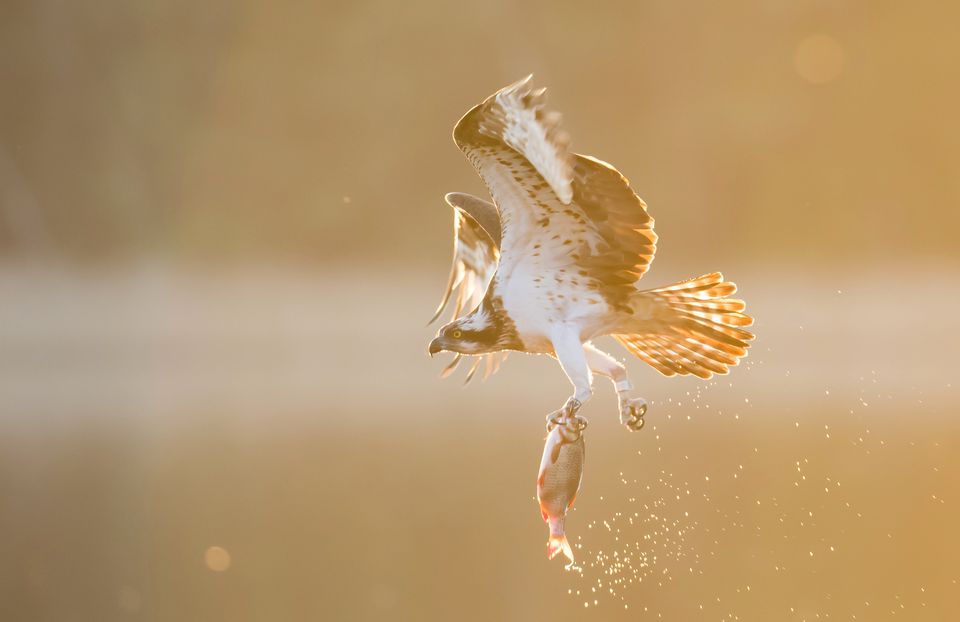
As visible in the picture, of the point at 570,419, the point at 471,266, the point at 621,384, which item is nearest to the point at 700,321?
the point at 621,384

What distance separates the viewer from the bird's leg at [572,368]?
125cm

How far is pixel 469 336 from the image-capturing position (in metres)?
1.35

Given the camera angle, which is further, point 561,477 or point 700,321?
point 700,321

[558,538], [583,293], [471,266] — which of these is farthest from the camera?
[471,266]

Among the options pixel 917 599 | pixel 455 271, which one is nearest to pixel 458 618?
pixel 917 599

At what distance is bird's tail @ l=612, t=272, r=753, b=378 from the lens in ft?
4.41

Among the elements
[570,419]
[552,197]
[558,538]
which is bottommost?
[558,538]

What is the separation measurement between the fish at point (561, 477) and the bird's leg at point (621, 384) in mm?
78

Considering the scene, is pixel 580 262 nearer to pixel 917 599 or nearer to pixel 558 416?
pixel 558 416

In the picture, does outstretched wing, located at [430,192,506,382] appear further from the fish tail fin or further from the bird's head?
the fish tail fin

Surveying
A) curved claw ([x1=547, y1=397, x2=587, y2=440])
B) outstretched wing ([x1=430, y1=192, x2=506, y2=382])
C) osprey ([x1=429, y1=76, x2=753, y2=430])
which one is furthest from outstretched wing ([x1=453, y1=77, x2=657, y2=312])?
outstretched wing ([x1=430, y1=192, x2=506, y2=382])

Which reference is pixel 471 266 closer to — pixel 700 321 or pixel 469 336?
pixel 469 336

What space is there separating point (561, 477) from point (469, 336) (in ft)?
0.77

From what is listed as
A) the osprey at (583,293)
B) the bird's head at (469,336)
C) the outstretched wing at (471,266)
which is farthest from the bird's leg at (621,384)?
the outstretched wing at (471,266)
